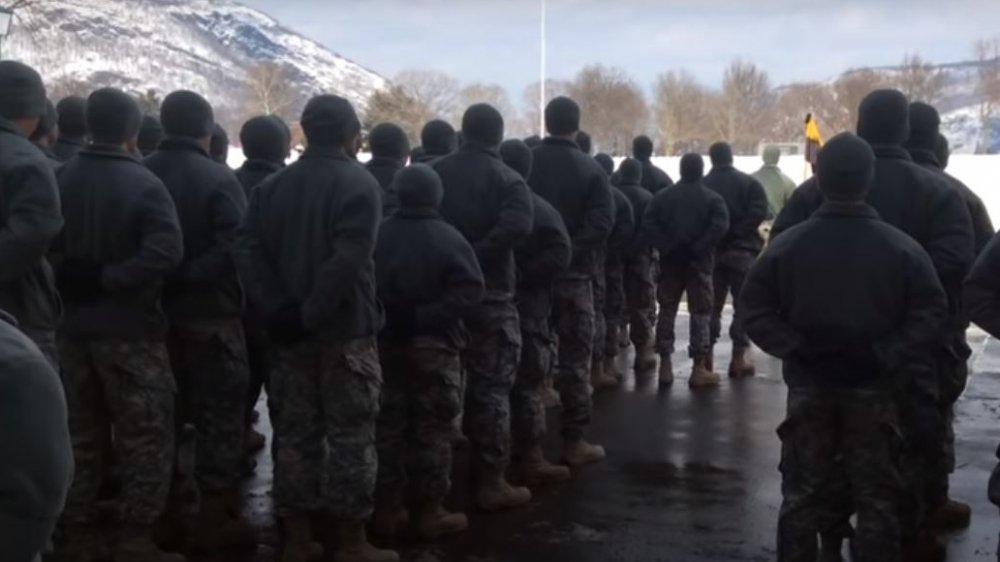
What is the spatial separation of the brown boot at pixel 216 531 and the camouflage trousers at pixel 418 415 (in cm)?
74

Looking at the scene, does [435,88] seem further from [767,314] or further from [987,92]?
[767,314]

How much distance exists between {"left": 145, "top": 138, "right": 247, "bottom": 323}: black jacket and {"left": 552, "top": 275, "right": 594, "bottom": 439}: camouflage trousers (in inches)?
98.1

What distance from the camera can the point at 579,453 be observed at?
26.3 ft

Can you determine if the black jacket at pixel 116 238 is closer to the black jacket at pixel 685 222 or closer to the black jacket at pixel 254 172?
the black jacket at pixel 254 172

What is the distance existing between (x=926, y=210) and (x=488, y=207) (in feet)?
7.86

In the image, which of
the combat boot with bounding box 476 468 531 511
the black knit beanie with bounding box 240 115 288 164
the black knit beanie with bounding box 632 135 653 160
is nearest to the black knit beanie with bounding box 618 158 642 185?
the black knit beanie with bounding box 632 135 653 160

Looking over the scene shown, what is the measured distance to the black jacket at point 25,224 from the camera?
4.88 m

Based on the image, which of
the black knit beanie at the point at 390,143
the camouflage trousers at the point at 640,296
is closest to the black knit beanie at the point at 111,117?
the black knit beanie at the point at 390,143

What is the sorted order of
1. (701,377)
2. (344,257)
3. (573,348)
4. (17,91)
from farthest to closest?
(701,377), (573,348), (344,257), (17,91)

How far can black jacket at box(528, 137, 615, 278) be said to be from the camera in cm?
825

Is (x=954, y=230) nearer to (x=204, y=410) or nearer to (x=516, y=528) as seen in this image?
(x=516, y=528)

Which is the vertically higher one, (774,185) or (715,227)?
(774,185)

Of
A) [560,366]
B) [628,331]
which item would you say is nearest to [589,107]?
[628,331]

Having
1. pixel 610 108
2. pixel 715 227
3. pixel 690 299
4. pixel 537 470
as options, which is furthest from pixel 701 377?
pixel 610 108
